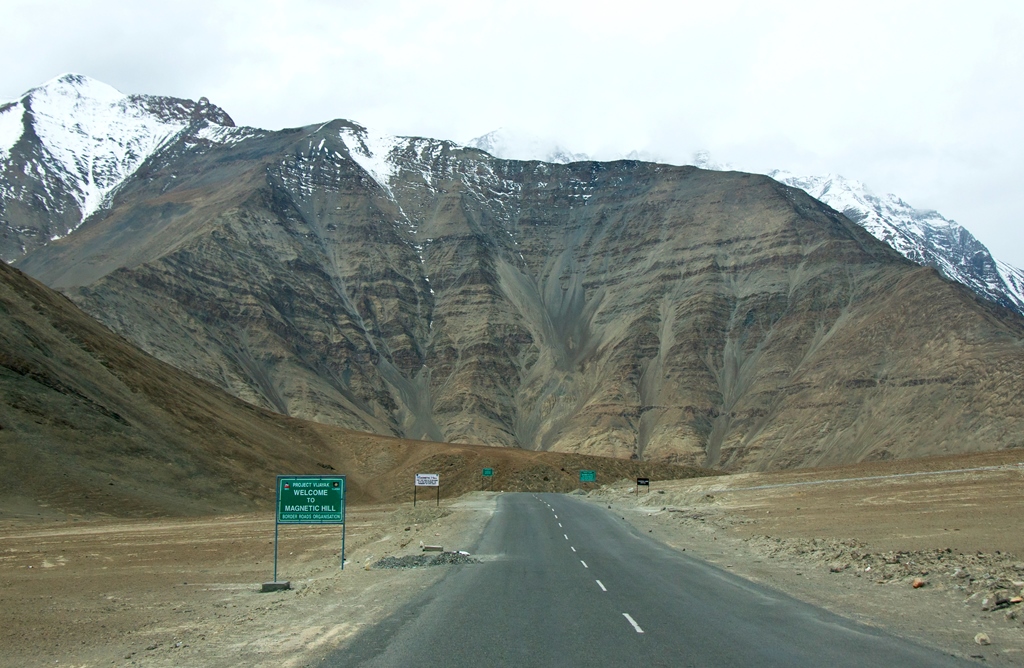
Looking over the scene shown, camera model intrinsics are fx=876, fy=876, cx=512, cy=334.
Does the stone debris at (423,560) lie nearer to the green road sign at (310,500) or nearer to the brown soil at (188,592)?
the brown soil at (188,592)

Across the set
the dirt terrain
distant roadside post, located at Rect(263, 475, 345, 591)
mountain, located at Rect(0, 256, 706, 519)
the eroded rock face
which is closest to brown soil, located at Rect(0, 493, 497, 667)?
the dirt terrain

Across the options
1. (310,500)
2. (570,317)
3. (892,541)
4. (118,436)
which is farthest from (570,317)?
(310,500)

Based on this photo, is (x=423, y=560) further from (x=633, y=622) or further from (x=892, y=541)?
(x=892, y=541)

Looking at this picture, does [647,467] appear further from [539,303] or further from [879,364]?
[539,303]

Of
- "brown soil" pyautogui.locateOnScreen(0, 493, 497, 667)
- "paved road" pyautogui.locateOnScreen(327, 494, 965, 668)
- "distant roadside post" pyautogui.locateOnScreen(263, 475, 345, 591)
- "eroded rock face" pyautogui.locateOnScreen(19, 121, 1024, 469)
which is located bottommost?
"brown soil" pyautogui.locateOnScreen(0, 493, 497, 667)

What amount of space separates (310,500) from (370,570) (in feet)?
10.2

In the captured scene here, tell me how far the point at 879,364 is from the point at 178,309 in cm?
9842

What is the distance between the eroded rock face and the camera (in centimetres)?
11269

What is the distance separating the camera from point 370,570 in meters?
23.4

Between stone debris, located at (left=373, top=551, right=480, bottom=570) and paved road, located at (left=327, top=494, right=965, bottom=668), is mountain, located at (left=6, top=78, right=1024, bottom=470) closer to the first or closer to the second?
stone debris, located at (left=373, top=551, right=480, bottom=570)

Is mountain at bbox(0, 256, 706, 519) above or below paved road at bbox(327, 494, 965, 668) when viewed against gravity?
above

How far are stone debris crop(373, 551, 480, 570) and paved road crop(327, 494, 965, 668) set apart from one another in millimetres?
1404

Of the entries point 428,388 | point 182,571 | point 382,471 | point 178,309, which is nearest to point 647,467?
point 382,471

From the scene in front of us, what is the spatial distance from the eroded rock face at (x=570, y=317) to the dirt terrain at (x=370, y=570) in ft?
208
